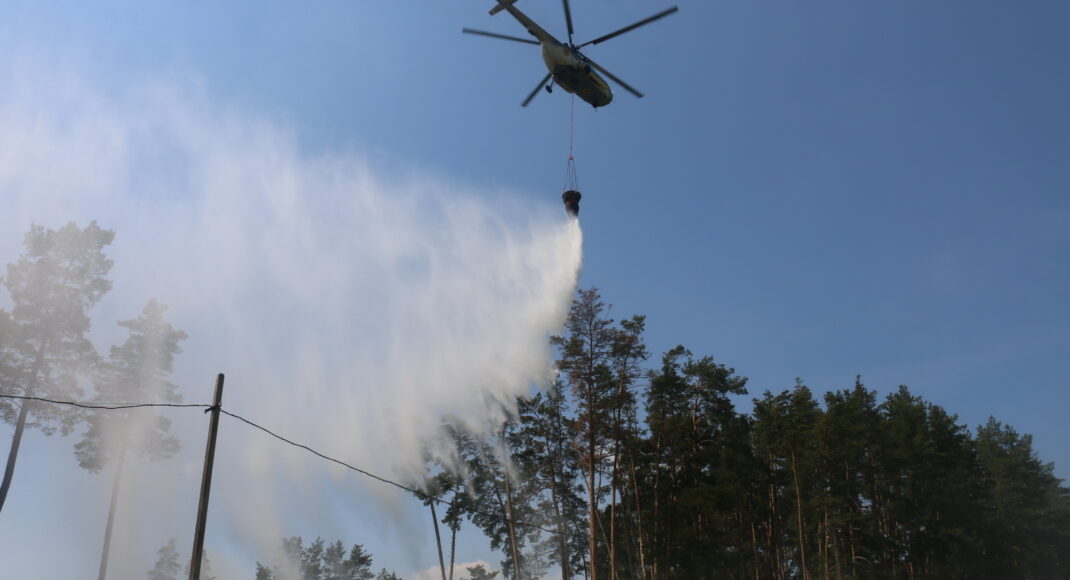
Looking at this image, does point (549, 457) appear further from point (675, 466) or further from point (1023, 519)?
point (1023, 519)

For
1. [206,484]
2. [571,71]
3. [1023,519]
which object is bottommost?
[206,484]

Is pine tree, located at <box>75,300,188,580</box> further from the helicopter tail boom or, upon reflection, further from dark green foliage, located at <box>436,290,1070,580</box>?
the helicopter tail boom

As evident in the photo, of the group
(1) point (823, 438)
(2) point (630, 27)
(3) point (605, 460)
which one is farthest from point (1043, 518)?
(2) point (630, 27)

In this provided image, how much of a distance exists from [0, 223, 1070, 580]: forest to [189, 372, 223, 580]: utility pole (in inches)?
844

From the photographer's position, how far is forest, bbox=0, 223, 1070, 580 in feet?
124

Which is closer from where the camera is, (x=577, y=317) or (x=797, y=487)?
(x=577, y=317)

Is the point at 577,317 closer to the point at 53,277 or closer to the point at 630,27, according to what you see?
the point at 630,27

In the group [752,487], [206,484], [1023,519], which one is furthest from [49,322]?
[1023,519]

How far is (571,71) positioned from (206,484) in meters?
18.8

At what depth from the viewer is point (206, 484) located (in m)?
15.5

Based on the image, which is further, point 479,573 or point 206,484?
point 479,573

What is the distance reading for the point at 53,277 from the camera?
3784 centimetres

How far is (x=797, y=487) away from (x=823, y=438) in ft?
12.6

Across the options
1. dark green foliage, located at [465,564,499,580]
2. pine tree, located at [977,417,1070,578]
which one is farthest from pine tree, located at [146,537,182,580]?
pine tree, located at [977,417,1070,578]
